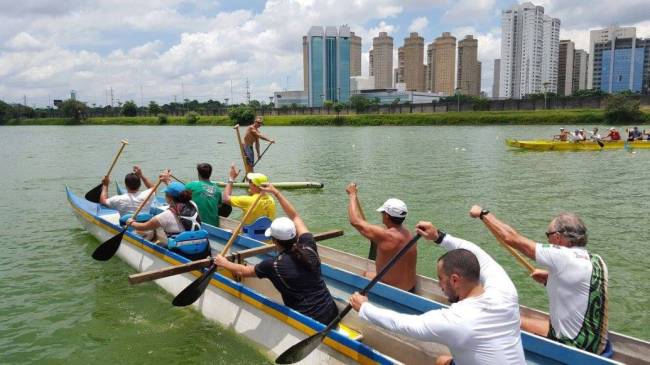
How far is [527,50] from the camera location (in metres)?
183

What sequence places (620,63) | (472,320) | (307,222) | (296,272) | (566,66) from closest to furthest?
(472,320), (296,272), (307,222), (620,63), (566,66)

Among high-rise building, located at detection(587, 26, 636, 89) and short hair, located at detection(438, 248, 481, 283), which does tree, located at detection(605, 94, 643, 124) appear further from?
high-rise building, located at detection(587, 26, 636, 89)

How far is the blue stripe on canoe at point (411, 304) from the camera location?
4688 mm

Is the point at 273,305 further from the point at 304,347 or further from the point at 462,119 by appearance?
the point at 462,119

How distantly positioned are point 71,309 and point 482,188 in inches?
658

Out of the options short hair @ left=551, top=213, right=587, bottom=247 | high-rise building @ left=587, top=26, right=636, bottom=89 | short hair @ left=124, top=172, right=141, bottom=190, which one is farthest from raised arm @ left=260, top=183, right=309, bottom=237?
high-rise building @ left=587, top=26, right=636, bottom=89

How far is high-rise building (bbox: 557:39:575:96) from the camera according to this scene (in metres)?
196

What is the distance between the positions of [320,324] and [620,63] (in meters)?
209

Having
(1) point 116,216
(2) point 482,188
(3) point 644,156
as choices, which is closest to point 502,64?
(3) point 644,156

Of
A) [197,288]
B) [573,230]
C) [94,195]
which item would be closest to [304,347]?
[197,288]

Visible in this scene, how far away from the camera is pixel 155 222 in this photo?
8.37m

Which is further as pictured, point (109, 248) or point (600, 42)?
point (600, 42)

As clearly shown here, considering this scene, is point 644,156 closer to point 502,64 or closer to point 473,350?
point 473,350

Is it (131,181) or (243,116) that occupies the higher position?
(243,116)
